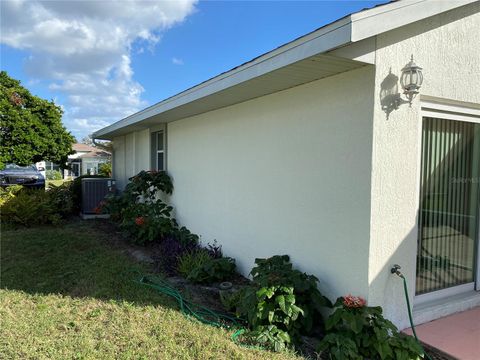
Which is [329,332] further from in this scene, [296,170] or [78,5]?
[78,5]

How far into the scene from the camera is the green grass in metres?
2.93

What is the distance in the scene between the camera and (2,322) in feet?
11.4

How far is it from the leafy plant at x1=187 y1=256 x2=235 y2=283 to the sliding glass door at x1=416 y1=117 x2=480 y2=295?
8.13 ft

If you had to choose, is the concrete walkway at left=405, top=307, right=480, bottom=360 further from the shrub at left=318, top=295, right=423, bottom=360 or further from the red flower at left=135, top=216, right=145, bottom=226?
the red flower at left=135, top=216, right=145, bottom=226

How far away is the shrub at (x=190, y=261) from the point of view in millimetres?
5152

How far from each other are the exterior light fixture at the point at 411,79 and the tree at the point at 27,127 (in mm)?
16716

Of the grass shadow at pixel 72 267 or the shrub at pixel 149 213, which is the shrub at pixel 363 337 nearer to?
the grass shadow at pixel 72 267

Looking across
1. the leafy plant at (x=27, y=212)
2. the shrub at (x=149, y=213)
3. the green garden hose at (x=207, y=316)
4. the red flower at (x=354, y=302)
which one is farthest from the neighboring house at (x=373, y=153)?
the leafy plant at (x=27, y=212)

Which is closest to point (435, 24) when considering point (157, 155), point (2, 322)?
point (2, 322)

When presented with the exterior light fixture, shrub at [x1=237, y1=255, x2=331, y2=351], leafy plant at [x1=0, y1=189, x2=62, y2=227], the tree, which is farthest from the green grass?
the tree

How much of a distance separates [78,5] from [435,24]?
601 cm

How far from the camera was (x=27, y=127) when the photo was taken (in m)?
15.6

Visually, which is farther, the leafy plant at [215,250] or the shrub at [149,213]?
the shrub at [149,213]

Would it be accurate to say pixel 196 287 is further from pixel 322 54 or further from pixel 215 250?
pixel 322 54
